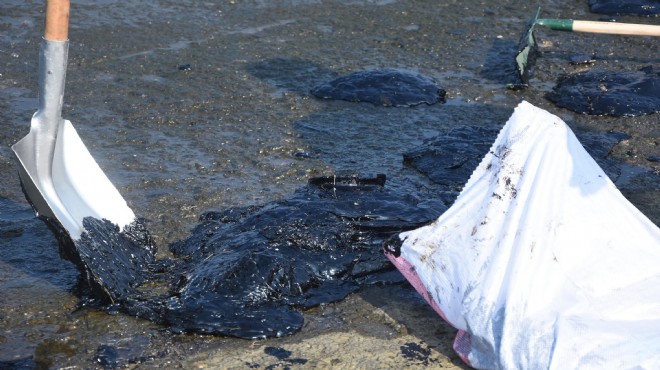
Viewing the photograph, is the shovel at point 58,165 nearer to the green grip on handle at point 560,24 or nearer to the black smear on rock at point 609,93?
the black smear on rock at point 609,93

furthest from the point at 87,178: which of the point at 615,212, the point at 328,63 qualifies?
the point at 328,63

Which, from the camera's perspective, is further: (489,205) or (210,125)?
(210,125)

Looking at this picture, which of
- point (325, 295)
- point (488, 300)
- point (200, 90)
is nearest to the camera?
point (488, 300)

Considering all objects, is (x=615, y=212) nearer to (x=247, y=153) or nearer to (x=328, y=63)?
(x=247, y=153)

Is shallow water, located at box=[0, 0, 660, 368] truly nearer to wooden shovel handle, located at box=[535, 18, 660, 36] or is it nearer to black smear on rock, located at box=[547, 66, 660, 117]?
black smear on rock, located at box=[547, 66, 660, 117]

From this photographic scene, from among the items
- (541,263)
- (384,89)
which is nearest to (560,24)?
(384,89)

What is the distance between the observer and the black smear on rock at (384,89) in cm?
575

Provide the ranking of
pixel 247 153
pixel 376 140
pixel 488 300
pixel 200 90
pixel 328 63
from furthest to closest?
1. pixel 328 63
2. pixel 200 90
3. pixel 376 140
4. pixel 247 153
5. pixel 488 300

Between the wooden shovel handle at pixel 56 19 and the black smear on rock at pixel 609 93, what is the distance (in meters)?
3.47

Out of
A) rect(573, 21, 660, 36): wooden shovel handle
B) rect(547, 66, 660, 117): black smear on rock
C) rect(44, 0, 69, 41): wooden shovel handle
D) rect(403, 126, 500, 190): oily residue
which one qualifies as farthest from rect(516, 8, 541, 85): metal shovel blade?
rect(44, 0, 69, 41): wooden shovel handle

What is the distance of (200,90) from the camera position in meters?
5.77

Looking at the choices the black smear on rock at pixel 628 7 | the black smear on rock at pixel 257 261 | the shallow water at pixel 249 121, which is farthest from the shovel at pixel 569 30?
the black smear on rock at pixel 257 261

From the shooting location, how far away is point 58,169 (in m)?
3.79

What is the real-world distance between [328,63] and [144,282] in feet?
10.3
